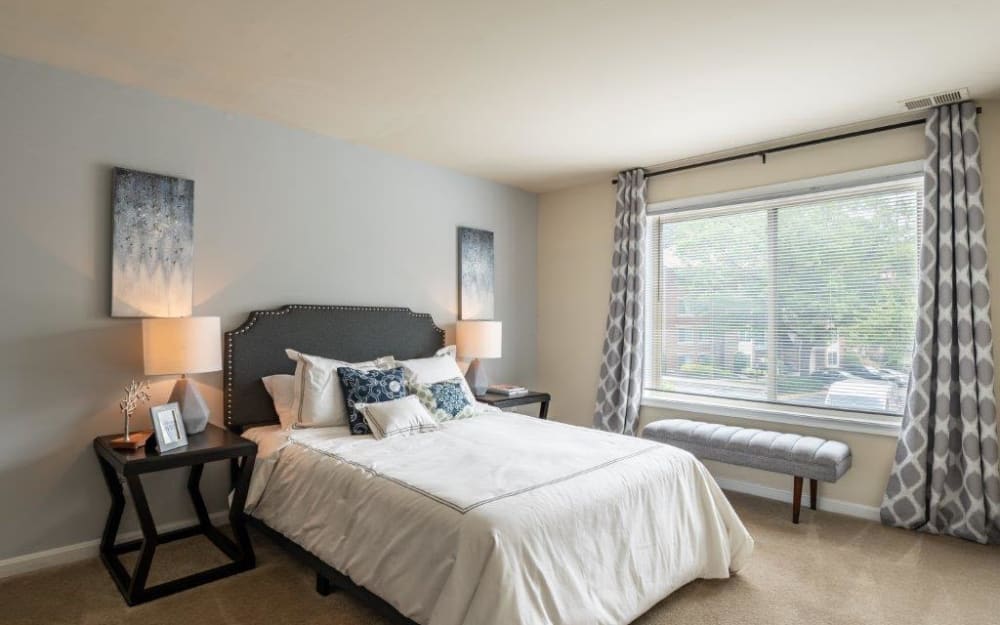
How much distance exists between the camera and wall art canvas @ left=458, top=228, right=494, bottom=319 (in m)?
4.71

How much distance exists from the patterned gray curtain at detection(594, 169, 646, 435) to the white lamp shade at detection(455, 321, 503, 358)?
39.5 inches

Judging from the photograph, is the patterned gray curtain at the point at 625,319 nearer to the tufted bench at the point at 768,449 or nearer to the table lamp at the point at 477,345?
the tufted bench at the point at 768,449

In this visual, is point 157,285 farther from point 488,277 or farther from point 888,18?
point 888,18

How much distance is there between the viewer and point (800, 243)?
3986 millimetres

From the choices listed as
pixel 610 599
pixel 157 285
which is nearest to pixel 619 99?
pixel 610 599

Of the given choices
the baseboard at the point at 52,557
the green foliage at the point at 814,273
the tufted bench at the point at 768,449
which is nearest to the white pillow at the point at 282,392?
the baseboard at the point at 52,557

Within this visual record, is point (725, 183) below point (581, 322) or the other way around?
the other way around

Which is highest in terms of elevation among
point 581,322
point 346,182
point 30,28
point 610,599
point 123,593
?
point 30,28

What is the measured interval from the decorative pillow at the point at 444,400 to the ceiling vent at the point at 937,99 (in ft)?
10.2

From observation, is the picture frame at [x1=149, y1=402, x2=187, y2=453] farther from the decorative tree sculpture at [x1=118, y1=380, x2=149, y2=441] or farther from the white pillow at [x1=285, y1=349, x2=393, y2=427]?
the white pillow at [x1=285, y1=349, x2=393, y2=427]

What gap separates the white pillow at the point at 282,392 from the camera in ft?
10.7

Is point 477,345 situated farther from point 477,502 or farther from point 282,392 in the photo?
point 477,502

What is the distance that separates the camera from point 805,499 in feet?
12.5

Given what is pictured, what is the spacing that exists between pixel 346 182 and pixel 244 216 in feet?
2.53
